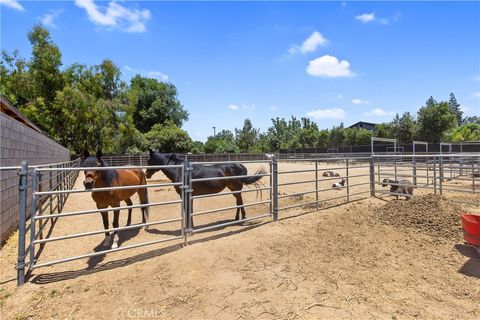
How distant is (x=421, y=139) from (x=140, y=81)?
3915 centimetres

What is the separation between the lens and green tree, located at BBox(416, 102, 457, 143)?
31.9m

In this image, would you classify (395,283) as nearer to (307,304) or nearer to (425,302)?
(425,302)

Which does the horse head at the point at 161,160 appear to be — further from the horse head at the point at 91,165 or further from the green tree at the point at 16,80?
the green tree at the point at 16,80

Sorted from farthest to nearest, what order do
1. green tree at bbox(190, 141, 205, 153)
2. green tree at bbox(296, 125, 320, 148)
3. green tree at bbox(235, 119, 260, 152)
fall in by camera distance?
1. green tree at bbox(235, 119, 260, 152)
2. green tree at bbox(296, 125, 320, 148)
3. green tree at bbox(190, 141, 205, 153)

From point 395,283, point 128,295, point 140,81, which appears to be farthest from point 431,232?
point 140,81

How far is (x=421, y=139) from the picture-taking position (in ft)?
111

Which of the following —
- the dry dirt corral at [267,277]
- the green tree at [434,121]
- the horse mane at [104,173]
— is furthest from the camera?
the green tree at [434,121]

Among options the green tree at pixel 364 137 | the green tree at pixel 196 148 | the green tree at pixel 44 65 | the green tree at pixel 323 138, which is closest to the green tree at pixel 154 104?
the green tree at pixel 196 148

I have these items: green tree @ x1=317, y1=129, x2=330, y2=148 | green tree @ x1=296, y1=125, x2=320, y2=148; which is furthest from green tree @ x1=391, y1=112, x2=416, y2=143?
green tree @ x1=296, y1=125, x2=320, y2=148

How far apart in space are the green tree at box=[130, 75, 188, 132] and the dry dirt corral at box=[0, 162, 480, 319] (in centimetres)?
3786

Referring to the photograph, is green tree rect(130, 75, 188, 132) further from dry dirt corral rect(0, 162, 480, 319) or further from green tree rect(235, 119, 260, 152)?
dry dirt corral rect(0, 162, 480, 319)

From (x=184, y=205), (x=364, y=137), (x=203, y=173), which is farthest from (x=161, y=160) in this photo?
(x=364, y=137)

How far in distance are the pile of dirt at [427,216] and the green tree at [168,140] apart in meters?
30.7

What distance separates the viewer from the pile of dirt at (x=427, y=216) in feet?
15.8
